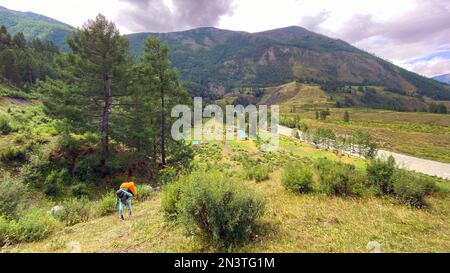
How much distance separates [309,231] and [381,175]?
5116mm

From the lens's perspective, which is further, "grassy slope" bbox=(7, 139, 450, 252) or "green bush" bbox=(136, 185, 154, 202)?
"green bush" bbox=(136, 185, 154, 202)

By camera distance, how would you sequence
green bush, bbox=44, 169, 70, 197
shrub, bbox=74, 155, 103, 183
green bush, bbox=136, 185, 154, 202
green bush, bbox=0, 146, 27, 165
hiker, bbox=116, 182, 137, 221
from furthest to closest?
shrub, bbox=74, 155, 103, 183, green bush, bbox=0, 146, 27, 165, green bush, bbox=44, 169, 70, 197, green bush, bbox=136, 185, 154, 202, hiker, bbox=116, 182, 137, 221

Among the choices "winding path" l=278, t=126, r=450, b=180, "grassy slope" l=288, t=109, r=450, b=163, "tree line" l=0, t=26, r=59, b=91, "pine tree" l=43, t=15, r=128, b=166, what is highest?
"tree line" l=0, t=26, r=59, b=91

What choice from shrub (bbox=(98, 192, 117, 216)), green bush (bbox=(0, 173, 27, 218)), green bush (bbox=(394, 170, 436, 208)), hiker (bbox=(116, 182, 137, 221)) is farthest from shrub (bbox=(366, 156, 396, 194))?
green bush (bbox=(0, 173, 27, 218))

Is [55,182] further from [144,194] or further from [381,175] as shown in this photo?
[381,175]

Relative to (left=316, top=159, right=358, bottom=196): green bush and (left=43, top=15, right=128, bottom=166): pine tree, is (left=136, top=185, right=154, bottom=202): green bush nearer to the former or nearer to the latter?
(left=43, top=15, right=128, bottom=166): pine tree

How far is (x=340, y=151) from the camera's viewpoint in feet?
247

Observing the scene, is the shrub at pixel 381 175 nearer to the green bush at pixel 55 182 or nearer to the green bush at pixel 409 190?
the green bush at pixel 409 190

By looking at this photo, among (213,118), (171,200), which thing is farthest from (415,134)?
(171,200)

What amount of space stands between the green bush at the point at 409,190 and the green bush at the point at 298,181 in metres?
3.01

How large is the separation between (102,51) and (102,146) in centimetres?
759

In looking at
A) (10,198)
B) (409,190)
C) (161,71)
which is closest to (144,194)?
(10,198)

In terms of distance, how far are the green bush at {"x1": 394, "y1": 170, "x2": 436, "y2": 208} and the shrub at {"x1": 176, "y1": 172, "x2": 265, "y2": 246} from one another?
599 centimetres

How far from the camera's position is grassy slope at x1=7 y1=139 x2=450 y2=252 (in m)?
5.48
